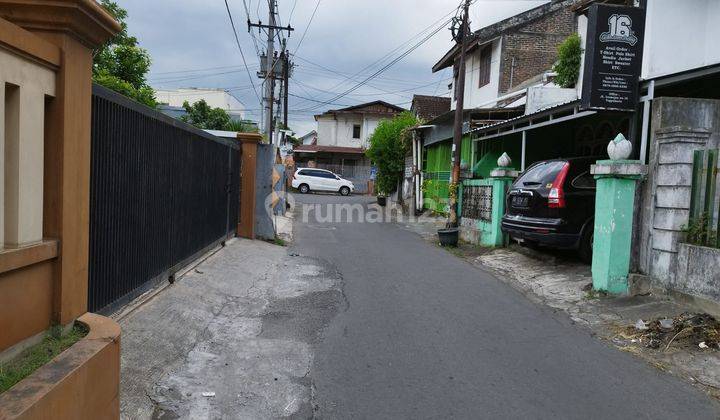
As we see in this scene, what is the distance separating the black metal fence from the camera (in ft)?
15.2

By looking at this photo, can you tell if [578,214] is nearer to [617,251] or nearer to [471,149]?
[617,251]

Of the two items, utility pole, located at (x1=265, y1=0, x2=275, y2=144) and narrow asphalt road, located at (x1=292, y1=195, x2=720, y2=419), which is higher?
utility pole, located at (x1=265, y1=0, x2=275, y2=144)

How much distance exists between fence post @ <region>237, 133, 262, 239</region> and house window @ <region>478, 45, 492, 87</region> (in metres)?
13.7

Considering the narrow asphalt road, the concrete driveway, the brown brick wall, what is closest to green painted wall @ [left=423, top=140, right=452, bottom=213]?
the brown brick wall

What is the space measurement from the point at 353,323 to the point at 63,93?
4241 mm

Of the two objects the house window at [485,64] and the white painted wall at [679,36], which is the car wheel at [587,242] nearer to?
the white painted wall at [679,36]

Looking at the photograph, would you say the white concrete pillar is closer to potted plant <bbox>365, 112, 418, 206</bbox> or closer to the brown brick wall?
the brown brick wall

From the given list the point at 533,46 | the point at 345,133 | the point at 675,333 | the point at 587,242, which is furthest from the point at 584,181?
the point at 345,133

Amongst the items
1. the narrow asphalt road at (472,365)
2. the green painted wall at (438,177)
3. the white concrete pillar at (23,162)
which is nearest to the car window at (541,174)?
the narrow asphalt road at (472,365)

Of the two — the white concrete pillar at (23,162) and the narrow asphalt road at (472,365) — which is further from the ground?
the white concrete pillar at (23,162)

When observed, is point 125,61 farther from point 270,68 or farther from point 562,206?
point 562,206

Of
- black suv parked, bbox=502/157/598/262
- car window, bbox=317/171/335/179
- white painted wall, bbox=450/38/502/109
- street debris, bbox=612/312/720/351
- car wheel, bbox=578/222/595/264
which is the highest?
white painted wall, bbox=450/38/502/109

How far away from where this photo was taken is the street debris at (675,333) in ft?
18.0

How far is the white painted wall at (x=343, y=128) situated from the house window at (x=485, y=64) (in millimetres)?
26833
